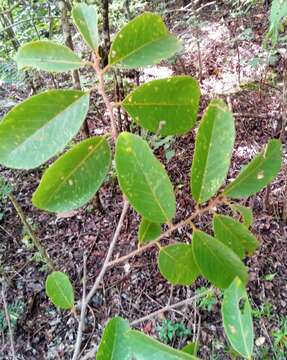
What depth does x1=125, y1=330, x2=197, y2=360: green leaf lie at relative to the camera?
344mm

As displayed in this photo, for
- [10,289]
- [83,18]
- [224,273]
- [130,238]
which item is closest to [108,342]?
[224,273]

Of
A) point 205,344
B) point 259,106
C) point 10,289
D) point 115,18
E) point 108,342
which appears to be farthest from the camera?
point 115,18

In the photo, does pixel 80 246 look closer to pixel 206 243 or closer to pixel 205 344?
pixel 205 344

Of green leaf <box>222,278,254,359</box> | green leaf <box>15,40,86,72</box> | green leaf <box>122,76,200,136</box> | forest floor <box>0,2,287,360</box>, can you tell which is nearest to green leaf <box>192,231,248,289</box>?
green leaf <box>222,278,254,359</box>

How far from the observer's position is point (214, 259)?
0.45 metres

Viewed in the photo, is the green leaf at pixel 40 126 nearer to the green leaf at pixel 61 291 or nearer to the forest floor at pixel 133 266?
the green leaf at pixel 61 291

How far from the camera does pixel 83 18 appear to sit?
0.49 m

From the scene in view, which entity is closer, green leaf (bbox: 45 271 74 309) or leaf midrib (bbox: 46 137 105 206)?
leaf midrib (bbox: 46 137 105 206)

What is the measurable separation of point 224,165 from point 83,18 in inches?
10.2

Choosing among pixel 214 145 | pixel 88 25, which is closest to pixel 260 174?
pixel 214 145

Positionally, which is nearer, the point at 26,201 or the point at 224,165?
the point at 224,165

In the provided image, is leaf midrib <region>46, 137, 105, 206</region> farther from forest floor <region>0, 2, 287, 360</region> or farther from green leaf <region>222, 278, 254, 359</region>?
forest floor <region>0, 2, 287, 360</region>

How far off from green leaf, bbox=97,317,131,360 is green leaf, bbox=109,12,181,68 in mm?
307

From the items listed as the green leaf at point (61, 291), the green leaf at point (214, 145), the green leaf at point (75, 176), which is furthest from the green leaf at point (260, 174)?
the green leaf at point (61, 291)
